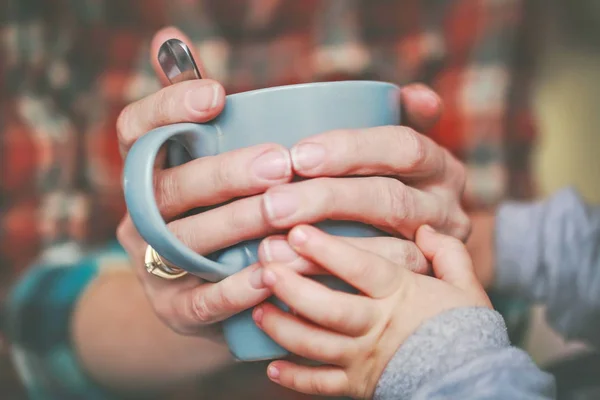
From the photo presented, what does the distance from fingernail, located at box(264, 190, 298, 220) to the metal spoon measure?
9 cm

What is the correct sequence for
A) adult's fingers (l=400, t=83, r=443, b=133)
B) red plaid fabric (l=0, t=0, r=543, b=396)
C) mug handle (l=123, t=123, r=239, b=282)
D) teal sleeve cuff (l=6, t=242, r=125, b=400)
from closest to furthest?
mug handle (l=123, t=123, r=239, b=282)
adult's fingers (l=400, t=83, r=443, b=133)
teal sleeve cuff (l=6, t=242, r=125, b=400)
red plaid fabric (l=0, t=0, r=543, b=396)

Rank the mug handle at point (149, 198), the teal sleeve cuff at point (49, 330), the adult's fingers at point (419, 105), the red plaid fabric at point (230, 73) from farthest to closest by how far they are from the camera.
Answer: the red plaid fabric at point (230, 73) < the teal sleeve cuff at point (49, 330) < the adult's fingers at point (419, 105) < the mug handle at point (149, 198)

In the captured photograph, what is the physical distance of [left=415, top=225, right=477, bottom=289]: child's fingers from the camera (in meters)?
0.30

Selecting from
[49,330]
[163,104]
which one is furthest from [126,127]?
[49,330]

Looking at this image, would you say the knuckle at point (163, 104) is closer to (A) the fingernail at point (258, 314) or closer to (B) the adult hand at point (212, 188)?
(B) the adult hand at point (212, 188)

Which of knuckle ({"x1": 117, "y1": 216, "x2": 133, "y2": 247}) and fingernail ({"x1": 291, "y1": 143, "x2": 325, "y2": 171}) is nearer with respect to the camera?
fingernail ({"x1": 291, "y1": 143, "x2": 325, "y2": 171})

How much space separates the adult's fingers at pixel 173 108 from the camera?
267mm

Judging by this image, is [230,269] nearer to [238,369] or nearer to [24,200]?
[238,369]

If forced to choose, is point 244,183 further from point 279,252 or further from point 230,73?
point 230,73

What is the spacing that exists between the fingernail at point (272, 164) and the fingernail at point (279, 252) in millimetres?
34

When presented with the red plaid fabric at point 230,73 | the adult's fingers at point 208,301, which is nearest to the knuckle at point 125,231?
the adult's fingers at point 208,301

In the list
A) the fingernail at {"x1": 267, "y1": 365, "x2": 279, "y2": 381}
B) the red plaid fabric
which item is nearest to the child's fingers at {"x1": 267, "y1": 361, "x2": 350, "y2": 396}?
the fingernail at {"x1": 267, "y1": 365, "x2": 279, "y2": 381}

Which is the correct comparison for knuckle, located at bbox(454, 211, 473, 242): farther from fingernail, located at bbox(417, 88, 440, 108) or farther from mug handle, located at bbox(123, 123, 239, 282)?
mug handle, located at bbox(123, 123, 239, 282)

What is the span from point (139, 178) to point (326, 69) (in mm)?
561
